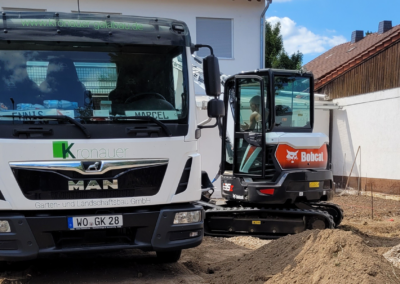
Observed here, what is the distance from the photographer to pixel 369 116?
668 inches

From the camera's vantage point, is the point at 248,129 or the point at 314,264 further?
the point at 248,129

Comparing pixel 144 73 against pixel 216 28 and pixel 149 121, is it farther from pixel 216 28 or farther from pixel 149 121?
pixel 216 28

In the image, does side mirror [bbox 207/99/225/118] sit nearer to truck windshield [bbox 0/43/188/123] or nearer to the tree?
truck windshield [bbox 0/43/188/123]

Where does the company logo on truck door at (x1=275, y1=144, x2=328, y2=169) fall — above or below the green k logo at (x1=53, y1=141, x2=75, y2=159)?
below

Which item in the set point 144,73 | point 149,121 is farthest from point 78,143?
point 144,73

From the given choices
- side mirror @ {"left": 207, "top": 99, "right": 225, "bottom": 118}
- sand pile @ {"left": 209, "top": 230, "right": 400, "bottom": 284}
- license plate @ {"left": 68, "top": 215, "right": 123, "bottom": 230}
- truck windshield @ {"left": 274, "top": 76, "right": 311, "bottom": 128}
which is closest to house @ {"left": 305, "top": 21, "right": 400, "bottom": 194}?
truck windshield @ {"left": 274, "top": 76, "right": 311, "bottom": 128}

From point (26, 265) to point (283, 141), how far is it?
472 cm

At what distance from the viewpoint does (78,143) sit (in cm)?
516

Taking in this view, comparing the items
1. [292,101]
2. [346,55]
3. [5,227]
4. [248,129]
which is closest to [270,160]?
[248,129]

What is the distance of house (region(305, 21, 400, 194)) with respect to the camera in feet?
51.4

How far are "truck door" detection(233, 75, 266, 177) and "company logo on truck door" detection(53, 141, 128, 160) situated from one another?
157 inches

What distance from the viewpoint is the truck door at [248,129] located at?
8.85 meters

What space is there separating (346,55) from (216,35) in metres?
10.7

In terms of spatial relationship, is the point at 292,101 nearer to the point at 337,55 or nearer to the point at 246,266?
the point at 246,266
